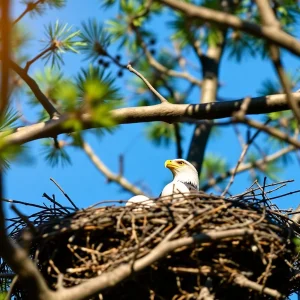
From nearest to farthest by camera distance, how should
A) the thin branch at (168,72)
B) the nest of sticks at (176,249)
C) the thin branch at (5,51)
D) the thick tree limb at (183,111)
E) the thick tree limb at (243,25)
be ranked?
the thin branch at (5,51), the thick tree limb at (243,25), the nest of sticks at (176,249), the thick tree limb at (183,111), the thin branch at (168,72)

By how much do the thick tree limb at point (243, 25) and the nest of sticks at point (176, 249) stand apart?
117 cm

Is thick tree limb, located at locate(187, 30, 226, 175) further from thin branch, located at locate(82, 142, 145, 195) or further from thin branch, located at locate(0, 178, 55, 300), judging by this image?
thin branch, located at locate(0, 178, 55, 300)

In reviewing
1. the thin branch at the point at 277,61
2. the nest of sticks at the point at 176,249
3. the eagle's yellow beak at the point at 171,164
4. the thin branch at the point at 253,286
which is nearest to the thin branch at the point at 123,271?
the nest of sticks at the point at 176,249

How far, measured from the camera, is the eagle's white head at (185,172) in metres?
A: 6.10

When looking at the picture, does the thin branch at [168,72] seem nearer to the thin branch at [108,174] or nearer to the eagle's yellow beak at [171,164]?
the thin branch at [108,174]

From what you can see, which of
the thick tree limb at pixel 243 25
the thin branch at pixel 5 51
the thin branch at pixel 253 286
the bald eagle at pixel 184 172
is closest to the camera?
the thin branch at pixel 5 51

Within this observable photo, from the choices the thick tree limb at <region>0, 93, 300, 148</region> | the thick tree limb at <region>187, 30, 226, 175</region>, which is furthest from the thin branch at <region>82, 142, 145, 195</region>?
the thick tree limb at <region>0, 93, 300, 148</region>

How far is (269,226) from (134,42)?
4.50m

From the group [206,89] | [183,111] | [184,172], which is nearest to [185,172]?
[184,172]

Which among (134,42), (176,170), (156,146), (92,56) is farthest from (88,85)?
(156,146)

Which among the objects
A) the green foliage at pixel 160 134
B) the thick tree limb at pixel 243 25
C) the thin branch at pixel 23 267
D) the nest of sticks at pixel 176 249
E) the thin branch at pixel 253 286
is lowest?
the thin branch at pixel 23 267

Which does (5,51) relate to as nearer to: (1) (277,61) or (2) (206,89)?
(1) (277,61)

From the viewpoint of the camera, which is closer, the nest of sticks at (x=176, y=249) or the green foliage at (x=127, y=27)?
the nest of sticks at (x=176, y=249)

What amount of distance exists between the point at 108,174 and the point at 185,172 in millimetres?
2030
